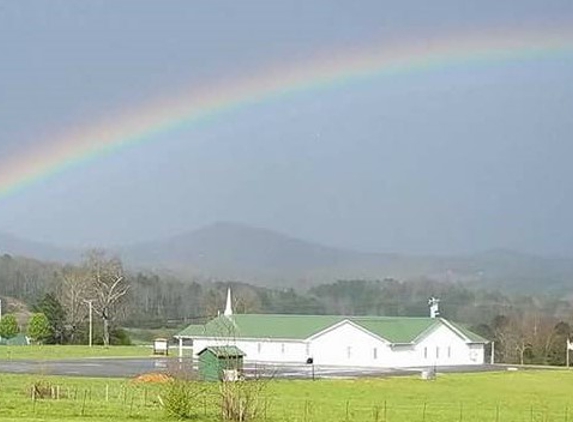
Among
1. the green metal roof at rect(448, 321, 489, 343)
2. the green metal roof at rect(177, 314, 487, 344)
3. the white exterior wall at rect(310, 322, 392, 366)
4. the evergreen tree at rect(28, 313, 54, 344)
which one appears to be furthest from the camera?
the evergreen tree at rect(28, 313, 54, 344)

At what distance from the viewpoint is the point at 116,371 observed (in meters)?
62.9

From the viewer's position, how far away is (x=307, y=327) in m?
93.1

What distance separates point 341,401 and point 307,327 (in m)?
51.1

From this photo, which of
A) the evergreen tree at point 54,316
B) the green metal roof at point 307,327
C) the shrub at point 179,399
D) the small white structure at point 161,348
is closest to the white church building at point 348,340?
the green metal roof at point 307,327

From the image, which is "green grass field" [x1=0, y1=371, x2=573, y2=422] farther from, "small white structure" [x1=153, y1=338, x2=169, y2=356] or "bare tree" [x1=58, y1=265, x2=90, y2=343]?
"bare tree" [x1=58, y1=265, x2=90, y2=343]

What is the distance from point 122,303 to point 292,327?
4170 centimetres

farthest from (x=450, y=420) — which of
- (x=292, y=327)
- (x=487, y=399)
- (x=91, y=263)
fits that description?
(x=91, y=263)

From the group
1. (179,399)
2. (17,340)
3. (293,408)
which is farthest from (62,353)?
(179,399)

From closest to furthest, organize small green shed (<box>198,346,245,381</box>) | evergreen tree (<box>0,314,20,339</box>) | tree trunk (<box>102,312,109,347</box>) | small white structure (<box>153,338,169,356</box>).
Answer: small green shed (<box>198,346,245,381</box>) → small white structure (<box>153,338,169,356</box>) → evergreen tree (<box>0,314,20,339</box>) → tree trunk (<box>102,312,109,347</box>)

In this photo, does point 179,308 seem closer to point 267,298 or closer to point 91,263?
point 267,298

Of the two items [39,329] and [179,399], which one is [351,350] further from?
[179,399]

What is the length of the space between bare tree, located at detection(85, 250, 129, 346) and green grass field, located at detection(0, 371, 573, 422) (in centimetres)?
6147

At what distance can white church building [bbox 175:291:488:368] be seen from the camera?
88.3 metres

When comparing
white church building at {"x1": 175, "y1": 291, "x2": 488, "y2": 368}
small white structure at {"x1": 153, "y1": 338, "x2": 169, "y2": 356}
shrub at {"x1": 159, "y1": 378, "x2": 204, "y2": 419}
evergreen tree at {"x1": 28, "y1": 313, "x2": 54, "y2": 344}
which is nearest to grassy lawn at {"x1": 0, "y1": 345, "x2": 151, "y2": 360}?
small white structure at {"x1": 153, "y1": 338, "x2": 169, "y2": 356}
